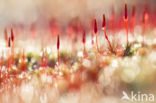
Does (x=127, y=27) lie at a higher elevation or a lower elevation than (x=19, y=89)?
higher

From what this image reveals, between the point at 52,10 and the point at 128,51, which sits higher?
the point at 52,10

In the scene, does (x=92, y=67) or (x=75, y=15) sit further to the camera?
(x=75, y=15)

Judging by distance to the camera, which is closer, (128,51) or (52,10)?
(128,51)

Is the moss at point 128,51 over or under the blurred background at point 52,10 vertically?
under

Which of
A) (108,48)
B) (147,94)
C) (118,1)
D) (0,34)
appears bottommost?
(147,94)

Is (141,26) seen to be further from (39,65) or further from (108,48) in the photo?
(39,65)

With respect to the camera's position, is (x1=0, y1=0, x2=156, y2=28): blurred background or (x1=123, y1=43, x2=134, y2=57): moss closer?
(x1=123, y1=43, x2=134, y2=57): moss

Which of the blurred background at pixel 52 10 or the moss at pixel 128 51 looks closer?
the moss at pixel 128 51

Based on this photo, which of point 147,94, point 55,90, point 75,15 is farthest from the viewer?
point 75,15

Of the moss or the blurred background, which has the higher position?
the blurred background

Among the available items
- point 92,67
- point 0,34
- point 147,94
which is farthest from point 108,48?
point 0,34

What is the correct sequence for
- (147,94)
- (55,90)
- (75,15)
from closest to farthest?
(147,94), (55,90), (75,15)
